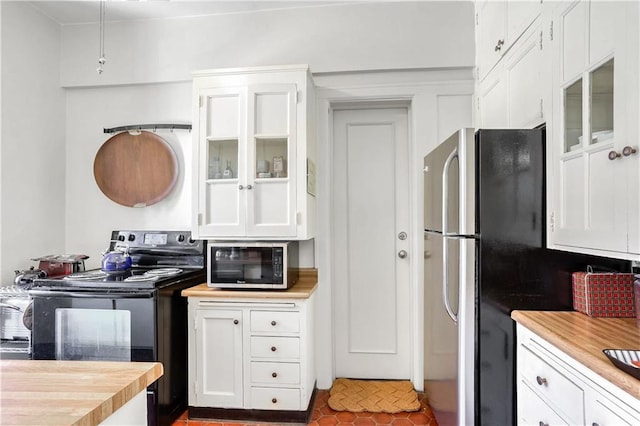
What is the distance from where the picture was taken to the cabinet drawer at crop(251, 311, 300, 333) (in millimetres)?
2230

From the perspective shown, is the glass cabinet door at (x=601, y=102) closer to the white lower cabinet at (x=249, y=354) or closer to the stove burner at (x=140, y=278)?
the white lower cabinet at (x=249, y=354)

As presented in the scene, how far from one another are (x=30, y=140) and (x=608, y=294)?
3.68 metres

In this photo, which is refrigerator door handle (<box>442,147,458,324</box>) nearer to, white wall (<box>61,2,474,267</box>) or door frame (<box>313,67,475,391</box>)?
door frame (<box>313,67,475,391</box>)

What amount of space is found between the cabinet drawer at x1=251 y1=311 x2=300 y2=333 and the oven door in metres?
0.58

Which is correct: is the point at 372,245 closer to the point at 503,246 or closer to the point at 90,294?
the point at 503,246

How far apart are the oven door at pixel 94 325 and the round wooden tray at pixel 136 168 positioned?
1000 mm

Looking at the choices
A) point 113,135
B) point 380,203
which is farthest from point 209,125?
point 380,203

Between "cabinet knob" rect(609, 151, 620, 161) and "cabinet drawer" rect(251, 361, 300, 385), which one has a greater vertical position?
"cabinet knob" rect(609, 151, 620, 161)

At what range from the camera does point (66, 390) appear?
30.7 inches

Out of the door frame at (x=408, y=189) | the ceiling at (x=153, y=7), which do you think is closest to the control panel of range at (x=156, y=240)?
the door frame at (x=408, y=189)

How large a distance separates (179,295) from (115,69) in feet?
6.35

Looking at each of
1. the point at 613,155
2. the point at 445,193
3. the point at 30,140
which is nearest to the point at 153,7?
the point at 30,140

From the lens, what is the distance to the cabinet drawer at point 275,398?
222 cm

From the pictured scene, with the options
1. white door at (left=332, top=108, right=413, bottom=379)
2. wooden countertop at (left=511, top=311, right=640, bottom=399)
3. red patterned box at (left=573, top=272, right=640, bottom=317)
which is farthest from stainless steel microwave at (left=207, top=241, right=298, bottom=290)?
red patterned box at (left=573, top=272, right=640, bottom=317)
